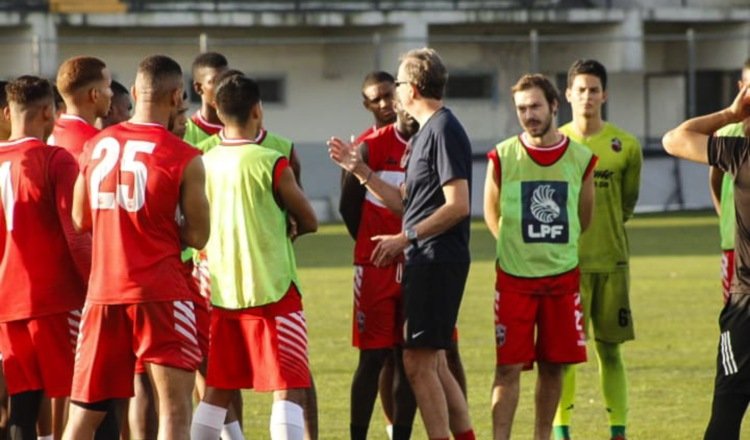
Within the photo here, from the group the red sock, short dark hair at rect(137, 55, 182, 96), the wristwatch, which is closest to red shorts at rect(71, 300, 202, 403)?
short dark hair at rect(137, 55, 182, 96)

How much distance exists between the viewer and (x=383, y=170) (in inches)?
379

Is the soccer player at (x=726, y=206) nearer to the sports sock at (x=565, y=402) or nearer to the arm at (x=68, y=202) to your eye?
the sports sock at (x=565, y=402)

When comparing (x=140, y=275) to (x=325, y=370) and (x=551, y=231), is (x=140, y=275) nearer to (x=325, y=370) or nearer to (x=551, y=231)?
(x=551, y=231)

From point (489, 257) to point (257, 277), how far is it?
15.5 meters

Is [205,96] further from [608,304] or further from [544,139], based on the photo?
[608,304]

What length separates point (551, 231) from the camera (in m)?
9.43

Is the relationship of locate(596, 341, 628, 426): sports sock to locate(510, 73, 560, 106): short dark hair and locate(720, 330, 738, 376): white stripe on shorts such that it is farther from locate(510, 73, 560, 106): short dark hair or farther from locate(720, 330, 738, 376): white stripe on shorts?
locate(720, 330, 738, 376): white stripe on shorts

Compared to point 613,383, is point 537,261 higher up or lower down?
higher up

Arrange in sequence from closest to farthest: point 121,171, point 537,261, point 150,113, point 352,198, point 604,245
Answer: point 121,171 < point 150,113 < point 537,261 < point 352,198 < point 604,245

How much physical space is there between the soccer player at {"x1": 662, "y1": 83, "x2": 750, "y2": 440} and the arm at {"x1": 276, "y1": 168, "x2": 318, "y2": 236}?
176 centimetres

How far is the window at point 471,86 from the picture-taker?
122 feet

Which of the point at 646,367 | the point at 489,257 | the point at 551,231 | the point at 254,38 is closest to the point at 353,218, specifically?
the point at 551,231

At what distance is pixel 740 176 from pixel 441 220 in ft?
5.16

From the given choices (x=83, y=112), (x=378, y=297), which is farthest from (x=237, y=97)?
(x=378, y=297)
